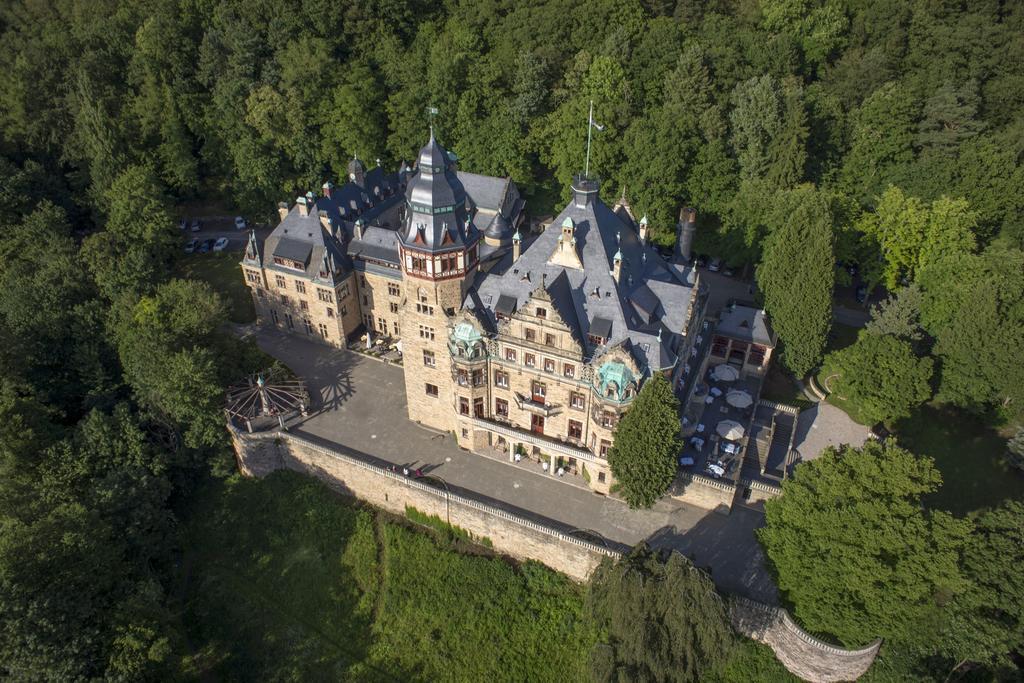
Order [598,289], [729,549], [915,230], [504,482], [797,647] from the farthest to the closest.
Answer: [915,230]
[504,482]
[598,289]
[729,549]
[797,647]

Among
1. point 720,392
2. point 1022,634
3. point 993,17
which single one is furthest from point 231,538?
point 993,17

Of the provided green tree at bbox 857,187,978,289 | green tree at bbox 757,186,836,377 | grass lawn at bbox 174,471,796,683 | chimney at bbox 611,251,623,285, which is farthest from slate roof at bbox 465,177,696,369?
green tree at bbox 857,187,978,289

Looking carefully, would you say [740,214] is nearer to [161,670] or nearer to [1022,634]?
[1022,634]

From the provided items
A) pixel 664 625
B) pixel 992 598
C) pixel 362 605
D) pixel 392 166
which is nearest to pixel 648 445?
pixel 664 625

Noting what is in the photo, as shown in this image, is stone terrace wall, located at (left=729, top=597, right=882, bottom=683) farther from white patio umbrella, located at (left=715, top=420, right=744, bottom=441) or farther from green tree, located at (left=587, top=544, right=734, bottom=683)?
white patio umbrella, located at (left=715, top=420, right=744, bottom=441)

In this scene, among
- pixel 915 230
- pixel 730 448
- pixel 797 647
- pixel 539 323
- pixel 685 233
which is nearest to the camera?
pixel 797 647

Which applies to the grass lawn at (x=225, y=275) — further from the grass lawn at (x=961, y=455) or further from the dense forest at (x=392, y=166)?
the grass lawn at (x=961, y=455)

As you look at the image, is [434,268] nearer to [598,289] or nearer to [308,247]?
[598,289]
